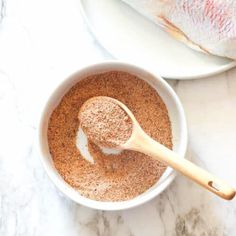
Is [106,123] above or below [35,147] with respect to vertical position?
above

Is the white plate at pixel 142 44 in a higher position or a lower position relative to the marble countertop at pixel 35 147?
higher

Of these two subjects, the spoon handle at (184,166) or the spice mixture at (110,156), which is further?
the spice mixture at (110,156)

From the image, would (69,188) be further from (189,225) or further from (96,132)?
(189,225)

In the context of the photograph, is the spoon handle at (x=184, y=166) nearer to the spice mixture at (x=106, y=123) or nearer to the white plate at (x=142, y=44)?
the spice mixture at (x=106, y=123)

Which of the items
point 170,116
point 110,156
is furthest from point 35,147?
point 170,116

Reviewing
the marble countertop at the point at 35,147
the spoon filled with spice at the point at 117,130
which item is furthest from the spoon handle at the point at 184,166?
the marble countertop at the point at 35,147

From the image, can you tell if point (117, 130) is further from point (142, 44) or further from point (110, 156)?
point (142, 44)

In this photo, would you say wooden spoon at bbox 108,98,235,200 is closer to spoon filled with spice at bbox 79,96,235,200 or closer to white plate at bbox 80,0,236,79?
spoon filled with spice at bbox 79,96,235,200
